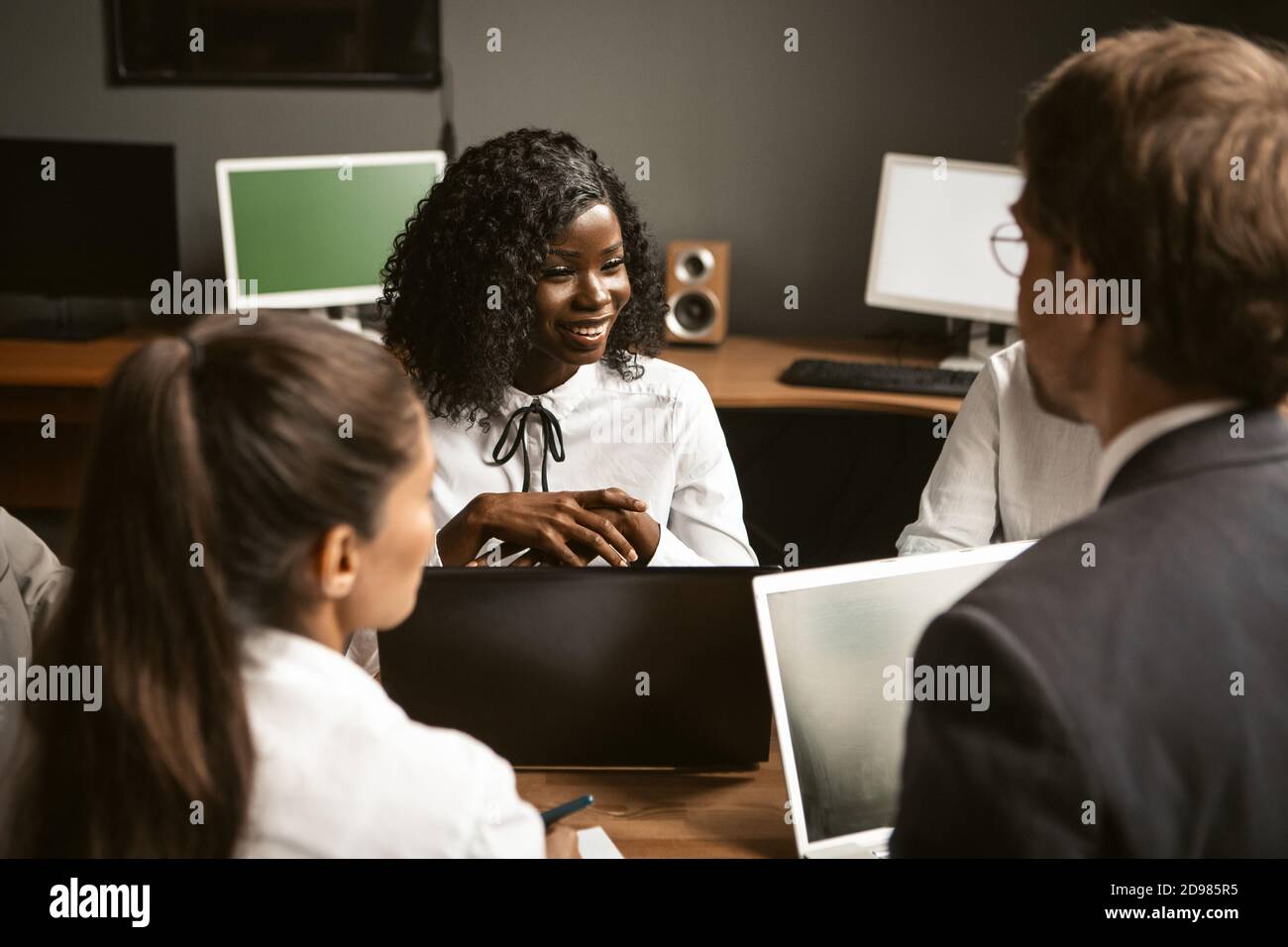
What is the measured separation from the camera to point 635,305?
203 cm

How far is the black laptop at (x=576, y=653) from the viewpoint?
1.13m

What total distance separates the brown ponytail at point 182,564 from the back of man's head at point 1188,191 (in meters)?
0.50

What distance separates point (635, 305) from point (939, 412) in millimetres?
1036

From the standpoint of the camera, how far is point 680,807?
3.87 ft

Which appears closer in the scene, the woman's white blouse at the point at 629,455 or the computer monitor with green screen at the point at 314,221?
the woman's white blouse at the point at 629,455

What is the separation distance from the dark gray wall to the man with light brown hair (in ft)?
9.25

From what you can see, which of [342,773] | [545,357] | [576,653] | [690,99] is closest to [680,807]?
[576,653]

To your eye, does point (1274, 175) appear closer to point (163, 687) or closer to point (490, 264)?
point (163, 687)

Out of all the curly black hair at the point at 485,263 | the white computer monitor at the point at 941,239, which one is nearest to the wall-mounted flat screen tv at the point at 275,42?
the white computer monitor at the point at 941,239

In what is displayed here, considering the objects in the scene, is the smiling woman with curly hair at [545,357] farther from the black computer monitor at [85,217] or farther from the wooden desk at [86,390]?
the black computer monitor at [85,217]

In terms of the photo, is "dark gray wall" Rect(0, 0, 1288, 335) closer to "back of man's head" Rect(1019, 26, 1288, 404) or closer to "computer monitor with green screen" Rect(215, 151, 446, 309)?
"computer monitor with green screen" Rect(215, 151, 446, 309)

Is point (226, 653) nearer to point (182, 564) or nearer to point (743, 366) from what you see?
point (182, 564)

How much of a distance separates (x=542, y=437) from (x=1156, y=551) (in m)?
1.28
